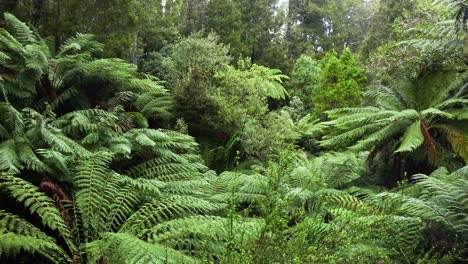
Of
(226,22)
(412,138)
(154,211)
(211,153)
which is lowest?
(211,153)

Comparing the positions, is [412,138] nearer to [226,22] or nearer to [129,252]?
[129,252]

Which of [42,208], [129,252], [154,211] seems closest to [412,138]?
[154,211]

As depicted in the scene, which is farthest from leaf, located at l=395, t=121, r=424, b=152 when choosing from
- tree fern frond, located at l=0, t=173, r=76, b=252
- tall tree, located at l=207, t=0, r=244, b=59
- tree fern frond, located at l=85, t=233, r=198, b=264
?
tall tree, located at l=207, t=0, r=244, b=59

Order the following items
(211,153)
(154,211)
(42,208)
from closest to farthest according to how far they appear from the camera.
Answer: (42,208)
(154,211)
(211,153)

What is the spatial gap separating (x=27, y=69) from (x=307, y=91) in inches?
437

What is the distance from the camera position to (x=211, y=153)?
318 inches

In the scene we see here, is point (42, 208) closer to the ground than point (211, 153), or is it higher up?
higher up

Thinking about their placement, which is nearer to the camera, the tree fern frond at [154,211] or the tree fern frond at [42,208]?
the tree fern frond at [42,208]

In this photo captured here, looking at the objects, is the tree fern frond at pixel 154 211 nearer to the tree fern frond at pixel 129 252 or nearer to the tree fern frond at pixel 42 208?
the tree fern frond at pixel 129 252

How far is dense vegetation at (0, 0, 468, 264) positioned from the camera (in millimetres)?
3076

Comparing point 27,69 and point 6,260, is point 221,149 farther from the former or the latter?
point 6,260

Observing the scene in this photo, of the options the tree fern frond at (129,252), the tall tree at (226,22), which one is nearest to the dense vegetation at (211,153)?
the tree fern frond at (129,252)

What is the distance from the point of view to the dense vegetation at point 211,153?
3076 millimetres

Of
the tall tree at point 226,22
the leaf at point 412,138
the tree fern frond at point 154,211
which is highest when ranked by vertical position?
the tall tree at point 226,22
